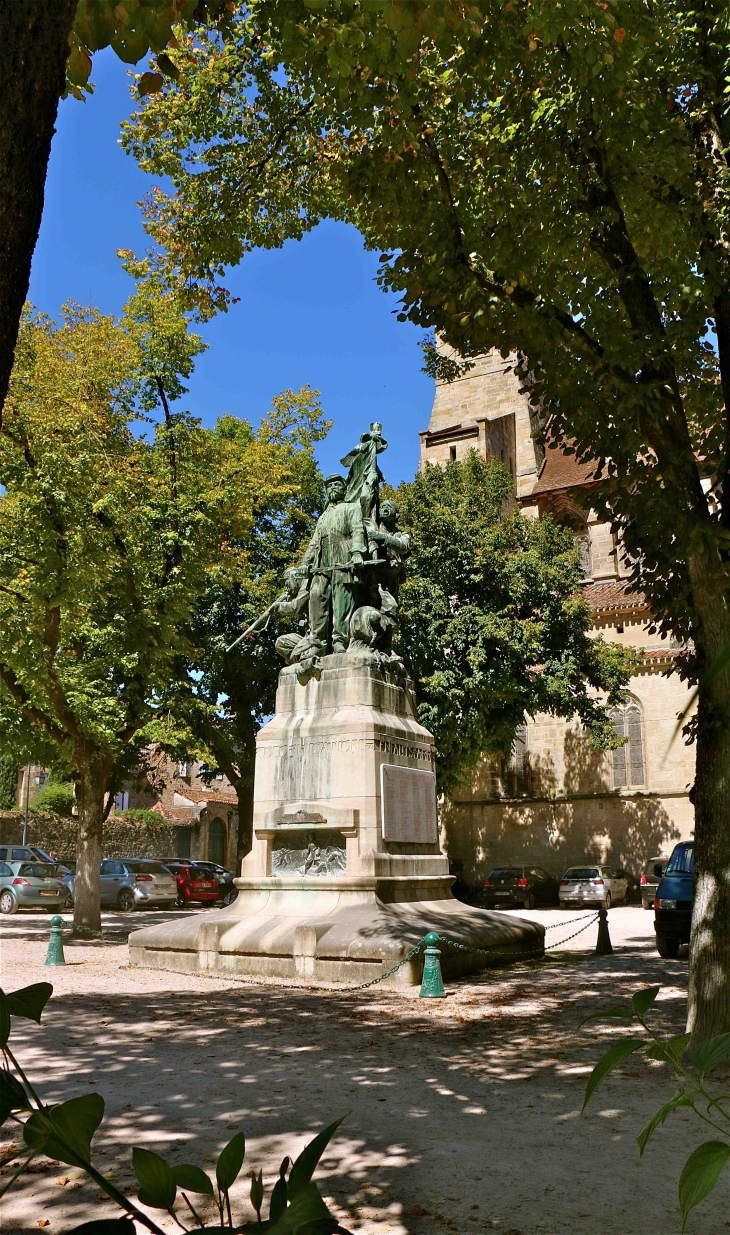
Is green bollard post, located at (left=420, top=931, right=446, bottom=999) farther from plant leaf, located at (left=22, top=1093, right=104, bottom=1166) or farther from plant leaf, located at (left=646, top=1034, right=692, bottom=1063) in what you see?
plant leaf, located at (left=22, top=1093, right=104, bottom=1166)

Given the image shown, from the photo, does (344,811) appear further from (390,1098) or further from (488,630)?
(488,630)

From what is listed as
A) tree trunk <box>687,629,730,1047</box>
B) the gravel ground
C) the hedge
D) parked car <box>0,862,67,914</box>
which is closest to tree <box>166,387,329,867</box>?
parked car <box>0,862,67,914</box>

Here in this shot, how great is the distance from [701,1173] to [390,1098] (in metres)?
5.52

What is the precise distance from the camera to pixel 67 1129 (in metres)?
1.00

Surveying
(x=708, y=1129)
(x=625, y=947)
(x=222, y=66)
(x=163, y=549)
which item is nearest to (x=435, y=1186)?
(x=708, y=1129)

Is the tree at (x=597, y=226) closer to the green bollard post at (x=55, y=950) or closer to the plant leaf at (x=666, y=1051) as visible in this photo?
the plant leaf at (x=666, y=1051)

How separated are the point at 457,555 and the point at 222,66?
18.6 metres

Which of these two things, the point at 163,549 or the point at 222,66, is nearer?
the point at 222,66

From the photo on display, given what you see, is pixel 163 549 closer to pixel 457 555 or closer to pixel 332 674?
pixel 332 674

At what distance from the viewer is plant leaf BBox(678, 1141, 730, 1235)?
1.07 meters

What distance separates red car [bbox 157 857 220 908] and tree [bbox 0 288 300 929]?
38.2 feet

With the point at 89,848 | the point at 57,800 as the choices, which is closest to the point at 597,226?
the point at 89,848

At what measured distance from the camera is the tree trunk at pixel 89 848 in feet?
60.3

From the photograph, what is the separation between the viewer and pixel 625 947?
17250mm
